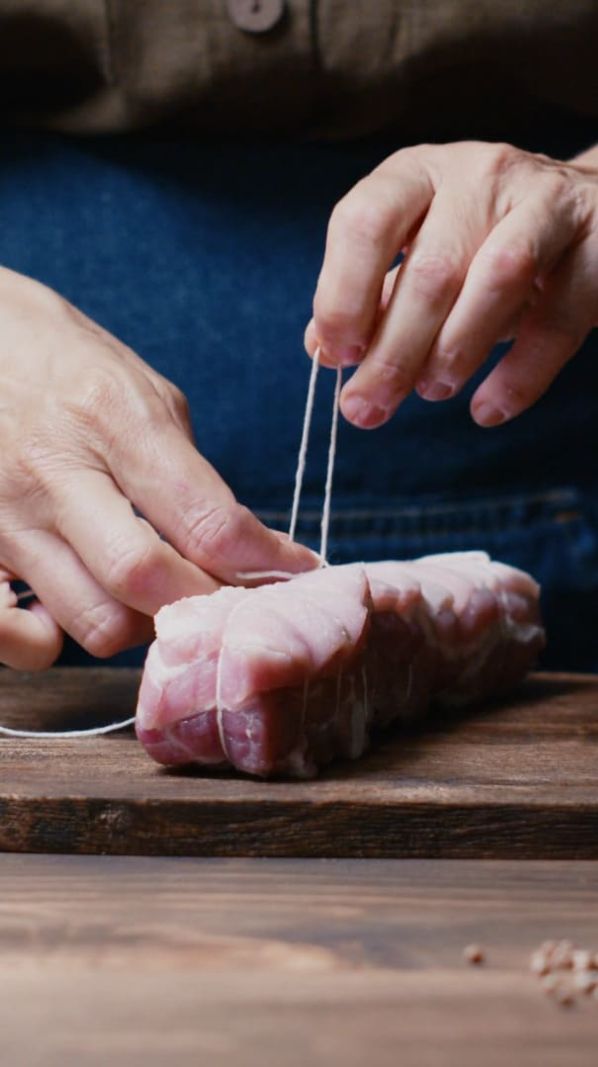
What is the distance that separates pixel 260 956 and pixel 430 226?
2.75ft

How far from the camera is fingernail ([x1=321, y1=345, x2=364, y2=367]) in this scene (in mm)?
1518

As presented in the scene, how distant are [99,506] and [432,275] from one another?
44 centimetres

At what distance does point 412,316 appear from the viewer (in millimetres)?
1481

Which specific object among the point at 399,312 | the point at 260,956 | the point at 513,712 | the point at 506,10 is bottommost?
the point at 513,712

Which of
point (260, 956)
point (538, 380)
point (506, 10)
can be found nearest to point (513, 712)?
point (538, 380)

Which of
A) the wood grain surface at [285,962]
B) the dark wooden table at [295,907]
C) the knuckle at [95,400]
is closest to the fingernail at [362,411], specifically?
the knuckle at [95,400]

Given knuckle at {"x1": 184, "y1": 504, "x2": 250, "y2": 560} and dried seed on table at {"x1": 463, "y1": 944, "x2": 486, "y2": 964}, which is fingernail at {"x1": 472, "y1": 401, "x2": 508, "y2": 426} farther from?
dried seed on table at {"x1": 463, "y1": 944, "x2": 486, "y2": 964}

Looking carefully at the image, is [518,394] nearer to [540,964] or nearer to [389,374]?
[389,374]

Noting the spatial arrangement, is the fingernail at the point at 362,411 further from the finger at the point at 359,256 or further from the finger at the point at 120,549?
the finger at the point at 120,549

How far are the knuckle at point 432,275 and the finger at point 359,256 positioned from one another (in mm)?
31

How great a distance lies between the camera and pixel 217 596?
56.6 inches

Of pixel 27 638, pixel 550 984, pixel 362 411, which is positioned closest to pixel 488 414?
pixel 362 411

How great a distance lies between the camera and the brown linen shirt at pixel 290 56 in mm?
1951

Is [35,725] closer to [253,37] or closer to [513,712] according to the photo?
[513,712]
